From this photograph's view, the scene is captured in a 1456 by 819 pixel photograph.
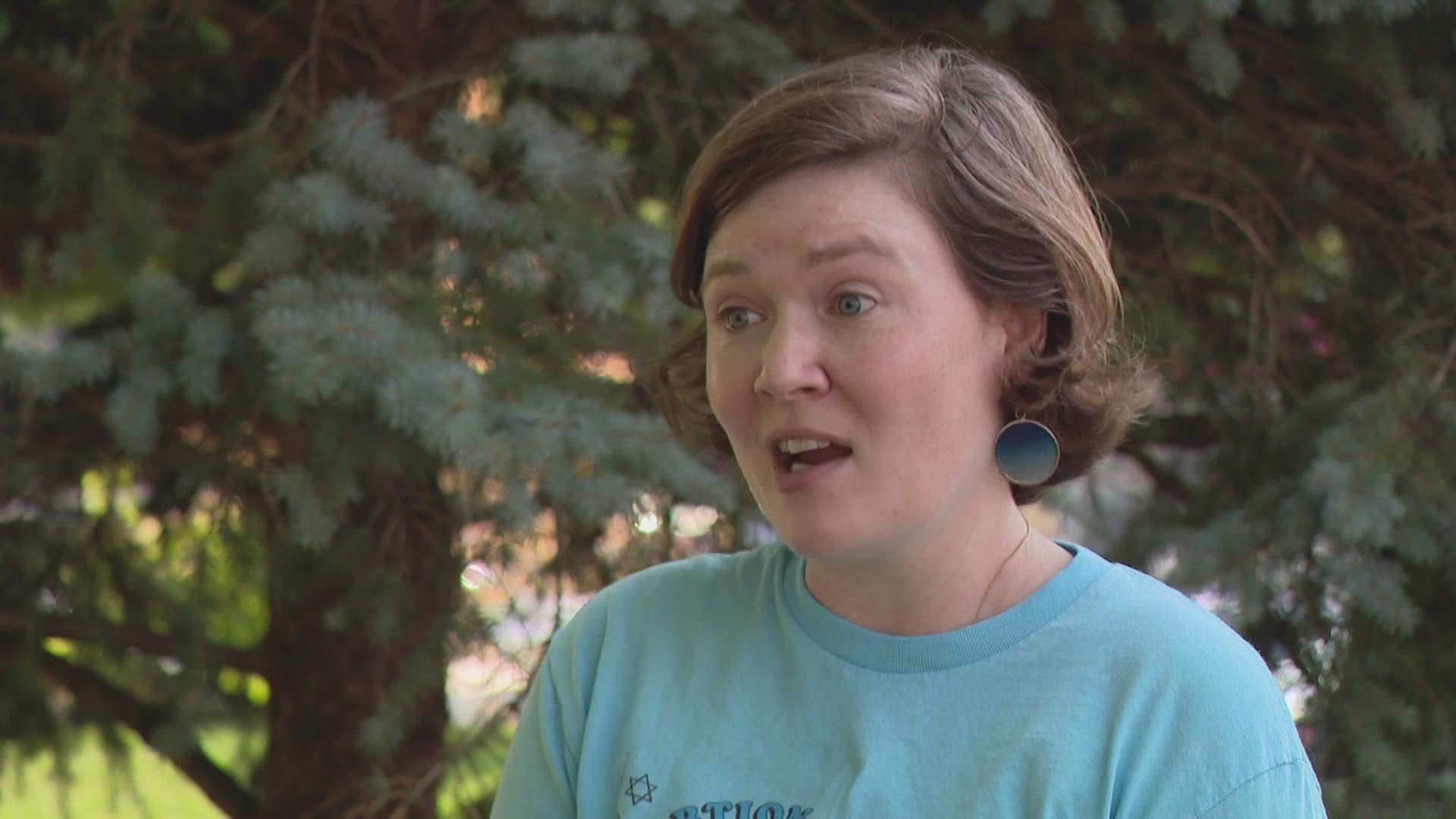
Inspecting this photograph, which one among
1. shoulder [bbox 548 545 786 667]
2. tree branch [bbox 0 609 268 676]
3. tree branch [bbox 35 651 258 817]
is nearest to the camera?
shoulder [bbox 548 545 786 667]

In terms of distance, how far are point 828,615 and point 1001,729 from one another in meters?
0.19

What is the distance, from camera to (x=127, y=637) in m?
2.68

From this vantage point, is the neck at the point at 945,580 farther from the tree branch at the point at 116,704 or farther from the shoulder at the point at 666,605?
the tree branch at the point at 116,704

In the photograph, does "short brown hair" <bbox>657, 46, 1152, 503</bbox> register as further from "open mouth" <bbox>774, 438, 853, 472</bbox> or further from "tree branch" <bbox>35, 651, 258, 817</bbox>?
"tree branch" <bbox>35, 651, 258, 817</bbox>

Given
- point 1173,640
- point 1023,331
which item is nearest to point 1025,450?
point 1023,331

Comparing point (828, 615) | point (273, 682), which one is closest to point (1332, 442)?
point (828, 615)

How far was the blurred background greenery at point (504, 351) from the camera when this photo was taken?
2014 millimetres

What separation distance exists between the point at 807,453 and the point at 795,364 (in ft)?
0.25

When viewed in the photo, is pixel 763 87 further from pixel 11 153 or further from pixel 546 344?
pixel 11 153

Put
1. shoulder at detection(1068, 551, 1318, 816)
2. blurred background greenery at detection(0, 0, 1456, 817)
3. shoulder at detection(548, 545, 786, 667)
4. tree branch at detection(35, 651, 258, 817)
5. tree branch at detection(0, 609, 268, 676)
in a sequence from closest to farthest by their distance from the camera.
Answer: shoulder at detection(1068, 551, 1318, 816), shoulder at detection(548, 545, 786, 667), blurred background greenery at detection(0, 0, 1456, 817), tree branch at detection(0, 609, 268, 676), tree branch at detection(35, 651, 258, 817)

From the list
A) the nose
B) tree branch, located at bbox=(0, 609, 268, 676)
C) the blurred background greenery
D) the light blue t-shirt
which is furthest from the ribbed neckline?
tree branch, located at bbox=(0, 609, 268, 676)

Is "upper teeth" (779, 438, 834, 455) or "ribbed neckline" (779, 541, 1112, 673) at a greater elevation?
"upper teeth" (779, 438, 834, 455)

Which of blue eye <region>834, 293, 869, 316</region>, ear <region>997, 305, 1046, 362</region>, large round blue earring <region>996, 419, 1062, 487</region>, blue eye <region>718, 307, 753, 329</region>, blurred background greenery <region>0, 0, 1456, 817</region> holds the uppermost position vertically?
blue eye <region>834, 293, 869, 316</region>

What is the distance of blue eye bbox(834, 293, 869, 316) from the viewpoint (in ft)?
3.90
